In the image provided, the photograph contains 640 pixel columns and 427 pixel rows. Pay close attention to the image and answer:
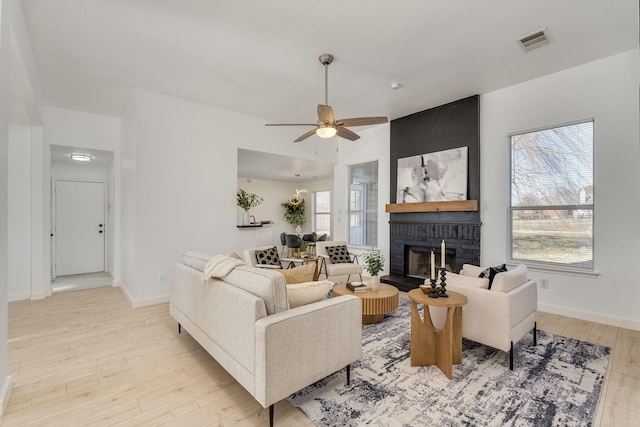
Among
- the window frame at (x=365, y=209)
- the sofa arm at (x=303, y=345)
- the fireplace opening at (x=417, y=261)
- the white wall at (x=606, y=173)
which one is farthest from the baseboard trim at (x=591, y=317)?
the sofa arm at (x=303, y=345)

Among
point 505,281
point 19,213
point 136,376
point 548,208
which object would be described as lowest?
point 136,376

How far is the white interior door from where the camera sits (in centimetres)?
601

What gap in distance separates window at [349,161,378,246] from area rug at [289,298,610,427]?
A: 3.64 meters

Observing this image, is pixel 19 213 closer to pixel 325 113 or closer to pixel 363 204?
pixel 325 113

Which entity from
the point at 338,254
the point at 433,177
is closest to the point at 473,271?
the point at 433,177

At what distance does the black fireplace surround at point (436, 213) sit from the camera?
4.55 m

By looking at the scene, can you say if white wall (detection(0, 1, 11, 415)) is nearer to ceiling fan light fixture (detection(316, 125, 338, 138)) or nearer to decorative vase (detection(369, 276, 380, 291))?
ceiling fan light fixture (detection(316, 125, 338, 138))

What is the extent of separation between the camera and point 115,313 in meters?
3.86

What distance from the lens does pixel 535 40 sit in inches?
121

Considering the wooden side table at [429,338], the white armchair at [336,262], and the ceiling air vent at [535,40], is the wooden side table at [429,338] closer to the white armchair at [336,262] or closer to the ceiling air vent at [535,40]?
the white armchair at [336,262]

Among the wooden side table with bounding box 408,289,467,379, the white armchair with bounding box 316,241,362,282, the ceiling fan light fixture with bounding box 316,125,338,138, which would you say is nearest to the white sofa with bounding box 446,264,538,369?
the wooden side table with bounding box 408,289,467,379

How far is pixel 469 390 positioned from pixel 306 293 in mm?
1414

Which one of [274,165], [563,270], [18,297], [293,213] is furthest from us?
[293,213]

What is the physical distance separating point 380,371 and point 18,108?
5218 millimetres
